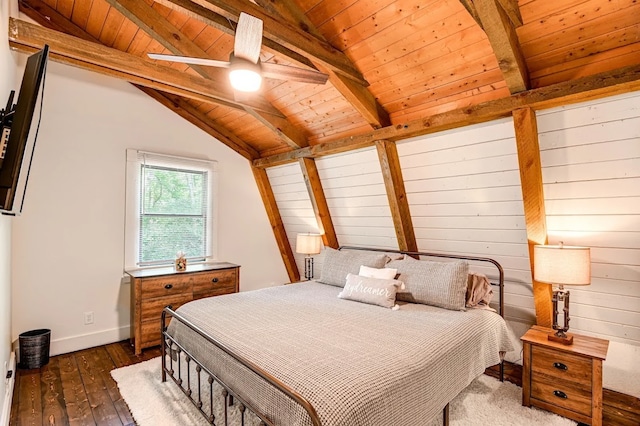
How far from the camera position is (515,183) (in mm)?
2693

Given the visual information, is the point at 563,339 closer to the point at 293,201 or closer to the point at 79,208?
the point at 293,201

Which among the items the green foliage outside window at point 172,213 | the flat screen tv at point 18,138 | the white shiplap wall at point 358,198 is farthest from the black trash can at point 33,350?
the white shiplap wall at point 358,198

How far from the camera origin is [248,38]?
172cm

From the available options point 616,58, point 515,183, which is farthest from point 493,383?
point 616,58

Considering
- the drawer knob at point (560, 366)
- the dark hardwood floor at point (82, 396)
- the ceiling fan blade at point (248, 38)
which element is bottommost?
the dark hardwood floor at point (82, 396)

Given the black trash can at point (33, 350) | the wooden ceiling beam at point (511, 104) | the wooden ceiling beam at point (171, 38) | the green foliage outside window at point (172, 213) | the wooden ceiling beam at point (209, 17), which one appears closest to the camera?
the wooden ceiling beam at point (511, 104)

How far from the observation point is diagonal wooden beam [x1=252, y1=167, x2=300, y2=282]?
4.93 metres

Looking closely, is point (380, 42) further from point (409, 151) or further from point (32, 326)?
point (32, 326)

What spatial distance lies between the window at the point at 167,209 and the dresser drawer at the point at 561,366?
12.2 ft

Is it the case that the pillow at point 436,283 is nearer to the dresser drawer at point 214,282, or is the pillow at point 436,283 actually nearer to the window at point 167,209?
the dresser drawer at point 214,282

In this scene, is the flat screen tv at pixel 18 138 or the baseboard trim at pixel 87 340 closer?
the flat screen tv at pixel 18 138

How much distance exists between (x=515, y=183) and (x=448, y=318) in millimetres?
1240

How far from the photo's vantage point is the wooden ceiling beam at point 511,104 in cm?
199

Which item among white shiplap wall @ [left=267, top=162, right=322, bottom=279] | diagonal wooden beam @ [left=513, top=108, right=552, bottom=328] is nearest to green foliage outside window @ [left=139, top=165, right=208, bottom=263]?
white shiplap wall @ [left=267, top=162, right=322, bottom=279]
